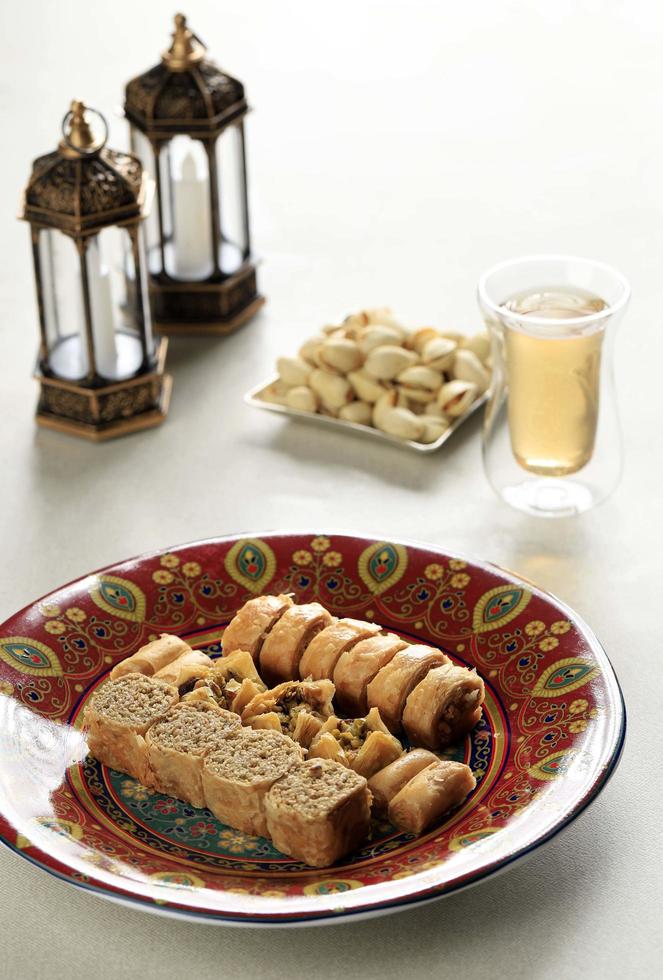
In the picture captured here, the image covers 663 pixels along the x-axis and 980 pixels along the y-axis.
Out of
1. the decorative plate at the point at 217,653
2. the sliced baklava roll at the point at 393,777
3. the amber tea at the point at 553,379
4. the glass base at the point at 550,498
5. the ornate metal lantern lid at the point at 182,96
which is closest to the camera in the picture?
the decorative plate at the point at 217,653

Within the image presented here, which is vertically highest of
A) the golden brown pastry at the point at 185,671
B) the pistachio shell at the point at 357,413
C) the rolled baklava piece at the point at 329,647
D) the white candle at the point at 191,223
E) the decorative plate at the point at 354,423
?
the white candle at the point at 191,223

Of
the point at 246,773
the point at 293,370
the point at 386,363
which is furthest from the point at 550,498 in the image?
the point at 246,773

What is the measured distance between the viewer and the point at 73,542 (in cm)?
181

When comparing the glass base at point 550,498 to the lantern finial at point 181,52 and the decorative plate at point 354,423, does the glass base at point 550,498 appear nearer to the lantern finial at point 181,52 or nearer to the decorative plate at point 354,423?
the decorative plate at point 354,423

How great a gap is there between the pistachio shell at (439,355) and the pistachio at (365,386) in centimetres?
8

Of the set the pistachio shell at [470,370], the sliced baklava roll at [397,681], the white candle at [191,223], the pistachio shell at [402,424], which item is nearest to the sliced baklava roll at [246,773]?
the sliced baklava roll at [397,681]

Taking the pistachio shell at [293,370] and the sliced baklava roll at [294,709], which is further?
the pistachio shell at [293,370]

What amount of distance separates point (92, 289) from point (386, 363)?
0.39 m

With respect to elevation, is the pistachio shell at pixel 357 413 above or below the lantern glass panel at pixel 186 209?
Answer: below

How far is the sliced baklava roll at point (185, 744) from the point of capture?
1.26m

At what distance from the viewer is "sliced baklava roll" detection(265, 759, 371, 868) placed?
1181 millimetres

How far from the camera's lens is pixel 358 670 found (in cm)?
137

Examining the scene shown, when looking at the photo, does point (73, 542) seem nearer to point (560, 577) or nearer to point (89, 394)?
point (89, 394)

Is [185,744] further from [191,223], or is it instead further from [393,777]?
[191,223]
